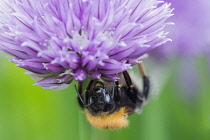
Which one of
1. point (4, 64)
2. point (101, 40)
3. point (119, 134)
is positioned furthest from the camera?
point (4, 64)

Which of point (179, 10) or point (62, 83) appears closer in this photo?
point (62, 83)

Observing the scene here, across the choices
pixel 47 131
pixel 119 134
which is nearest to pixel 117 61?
pixel 119 134

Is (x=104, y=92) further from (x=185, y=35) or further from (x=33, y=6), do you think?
(x=185, y=35)

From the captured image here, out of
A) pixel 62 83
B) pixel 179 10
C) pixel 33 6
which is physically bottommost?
pixel 62 83

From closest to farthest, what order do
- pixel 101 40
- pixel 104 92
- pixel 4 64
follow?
pixel 101 40, pixel 104 92, pixel 4 64

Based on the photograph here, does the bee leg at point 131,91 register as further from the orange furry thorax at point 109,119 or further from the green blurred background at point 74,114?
the green blurred background at point 74,114

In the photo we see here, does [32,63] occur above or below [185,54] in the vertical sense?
below
